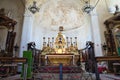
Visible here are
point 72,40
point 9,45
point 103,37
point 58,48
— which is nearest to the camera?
point 9,45

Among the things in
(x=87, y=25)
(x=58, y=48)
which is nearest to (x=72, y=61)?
(x=58, y=48)

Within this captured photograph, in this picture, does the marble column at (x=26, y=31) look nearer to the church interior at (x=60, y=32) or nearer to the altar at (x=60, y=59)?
the church interior at (x=60, y=32)

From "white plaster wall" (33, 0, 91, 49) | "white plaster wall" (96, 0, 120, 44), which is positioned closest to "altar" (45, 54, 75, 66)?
"white plaster wall" (33, 0, 91, 49)

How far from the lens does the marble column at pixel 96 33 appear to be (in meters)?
8.93

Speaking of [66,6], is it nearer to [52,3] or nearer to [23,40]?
[52,3]

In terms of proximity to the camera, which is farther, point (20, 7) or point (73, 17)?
point (73, 17)

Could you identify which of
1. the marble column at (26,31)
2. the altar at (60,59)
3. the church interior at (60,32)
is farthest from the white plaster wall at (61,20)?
the altar at (60,59)

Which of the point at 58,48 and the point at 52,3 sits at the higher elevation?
the point at 52,3

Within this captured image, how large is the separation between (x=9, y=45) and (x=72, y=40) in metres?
5.67

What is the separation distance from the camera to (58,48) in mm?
10281

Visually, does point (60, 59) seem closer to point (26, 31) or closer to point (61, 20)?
point (26, 31)

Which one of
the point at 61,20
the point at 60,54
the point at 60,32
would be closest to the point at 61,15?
the point at 61,20

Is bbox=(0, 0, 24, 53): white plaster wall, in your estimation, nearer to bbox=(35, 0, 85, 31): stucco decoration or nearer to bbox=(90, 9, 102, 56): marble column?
bbox=(35, 0, 85, 31): stucco decoration

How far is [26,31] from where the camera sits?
9.53m
